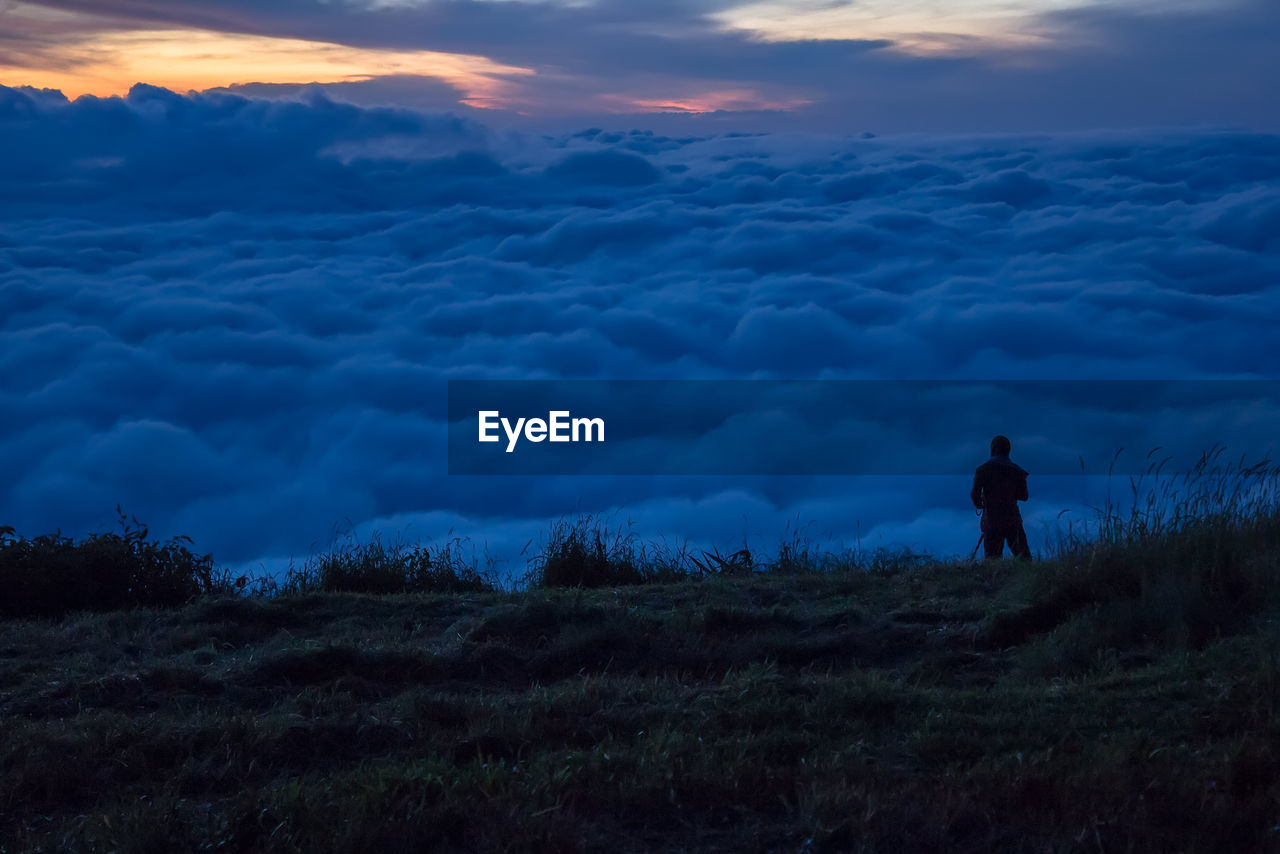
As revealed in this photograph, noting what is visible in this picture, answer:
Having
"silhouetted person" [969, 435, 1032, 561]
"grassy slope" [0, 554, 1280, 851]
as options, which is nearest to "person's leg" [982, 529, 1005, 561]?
"silhouetted person" [969, 435, 1032, 561]

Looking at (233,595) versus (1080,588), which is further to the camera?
(233,595)

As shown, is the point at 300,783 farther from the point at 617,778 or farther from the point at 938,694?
the point at 938,694

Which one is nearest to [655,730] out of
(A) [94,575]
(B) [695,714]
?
(B) [695,714]

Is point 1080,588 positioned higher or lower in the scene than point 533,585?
higher

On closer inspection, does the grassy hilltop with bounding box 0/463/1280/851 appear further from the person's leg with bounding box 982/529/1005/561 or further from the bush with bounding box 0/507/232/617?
the person's leg with bounding box 982/529/1005/561

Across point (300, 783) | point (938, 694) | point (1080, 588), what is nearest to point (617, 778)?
point (300, 783)
